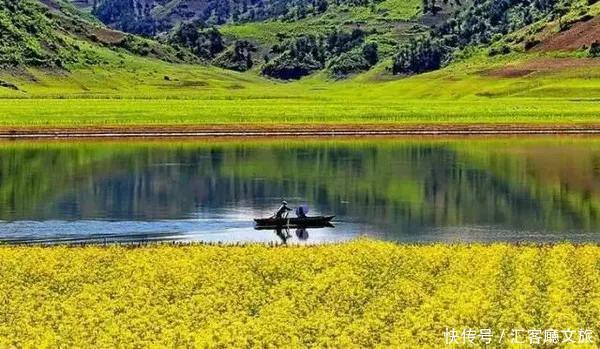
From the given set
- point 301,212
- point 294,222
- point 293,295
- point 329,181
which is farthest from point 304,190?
point 293,295

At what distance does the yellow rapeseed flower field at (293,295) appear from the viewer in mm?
25938

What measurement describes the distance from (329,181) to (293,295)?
4336cm

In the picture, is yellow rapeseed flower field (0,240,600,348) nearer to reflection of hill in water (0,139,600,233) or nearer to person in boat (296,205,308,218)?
person in boat (296,205,308,218)

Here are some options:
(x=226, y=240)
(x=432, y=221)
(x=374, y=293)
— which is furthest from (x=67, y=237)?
(x=374, y=293)

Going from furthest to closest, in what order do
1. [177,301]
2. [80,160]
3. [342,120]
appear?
[342,120] → [80,160] → [177,301]

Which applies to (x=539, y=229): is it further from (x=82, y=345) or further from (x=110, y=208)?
(x=82, y=345)

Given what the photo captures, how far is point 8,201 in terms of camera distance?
2537 inches

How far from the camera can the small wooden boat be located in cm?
5300

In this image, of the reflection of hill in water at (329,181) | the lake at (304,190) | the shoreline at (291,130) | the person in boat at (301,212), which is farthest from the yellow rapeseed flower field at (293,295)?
the shoreline at (291,130)

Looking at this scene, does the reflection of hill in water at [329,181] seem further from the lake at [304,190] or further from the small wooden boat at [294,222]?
the small wooden boat at [294,222]

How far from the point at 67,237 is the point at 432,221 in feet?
64.2

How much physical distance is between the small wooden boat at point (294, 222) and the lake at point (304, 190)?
1.79 feet

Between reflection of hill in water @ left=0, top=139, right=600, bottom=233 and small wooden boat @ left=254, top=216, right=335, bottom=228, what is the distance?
113 inches

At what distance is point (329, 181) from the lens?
74.2 meters
